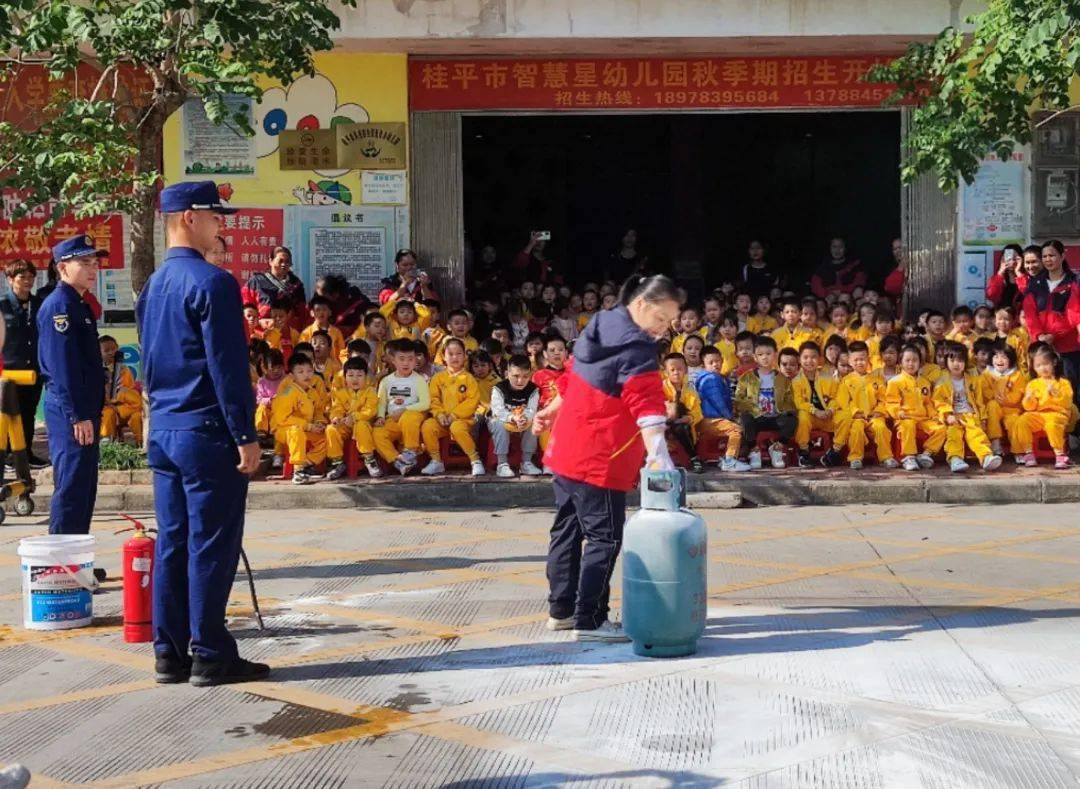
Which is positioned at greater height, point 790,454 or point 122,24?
point 122,24

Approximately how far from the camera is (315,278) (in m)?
16.0

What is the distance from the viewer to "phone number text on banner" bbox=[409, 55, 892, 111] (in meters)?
15.9

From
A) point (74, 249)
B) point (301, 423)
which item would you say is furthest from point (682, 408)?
point (74, 249)

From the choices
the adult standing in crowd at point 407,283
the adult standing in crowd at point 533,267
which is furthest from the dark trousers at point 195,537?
the adult standing in crowd at point 533,267

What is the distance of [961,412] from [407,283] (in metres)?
5.40

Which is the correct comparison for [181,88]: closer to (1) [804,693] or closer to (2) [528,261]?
(2) [528,261]

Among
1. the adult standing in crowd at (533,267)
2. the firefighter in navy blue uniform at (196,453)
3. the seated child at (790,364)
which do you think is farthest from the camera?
the adult standing in crowd at (533,267)

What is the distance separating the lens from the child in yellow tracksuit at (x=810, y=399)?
13.1 metres

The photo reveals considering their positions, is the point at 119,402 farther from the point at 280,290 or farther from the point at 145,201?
the point at 145,201

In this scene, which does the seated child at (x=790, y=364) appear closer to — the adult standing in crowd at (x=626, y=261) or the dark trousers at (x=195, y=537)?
the adult standing in crowd at (x=626, y=261)

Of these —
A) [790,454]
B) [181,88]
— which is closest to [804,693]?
[790,454]

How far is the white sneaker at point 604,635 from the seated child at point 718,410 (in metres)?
5.86

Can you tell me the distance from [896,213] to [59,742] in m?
18.0

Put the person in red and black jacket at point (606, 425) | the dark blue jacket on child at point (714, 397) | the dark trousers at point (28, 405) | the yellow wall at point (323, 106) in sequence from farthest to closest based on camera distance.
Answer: the yellow wall at point (323, 106) < the dark blue jacket on child at point (714, 397) < the dark trousers at point (28, 405) < the person in red and black jacket at point (606, 425)
